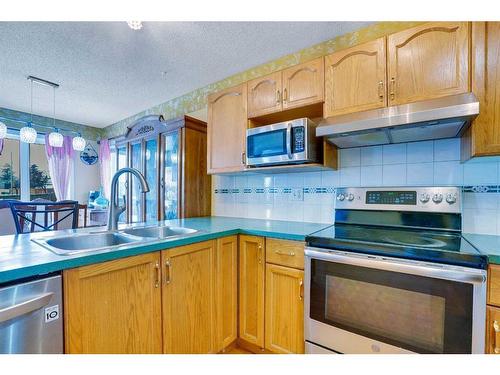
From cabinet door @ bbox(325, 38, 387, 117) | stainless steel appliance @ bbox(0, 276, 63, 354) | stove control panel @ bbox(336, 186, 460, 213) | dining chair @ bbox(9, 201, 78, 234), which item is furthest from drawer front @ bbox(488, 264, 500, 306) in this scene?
dining chair @ bbox(9, 201, 78, 234)

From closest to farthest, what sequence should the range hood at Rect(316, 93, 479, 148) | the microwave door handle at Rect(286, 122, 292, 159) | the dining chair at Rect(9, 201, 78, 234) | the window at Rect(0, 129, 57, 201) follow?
the range hood at Rect(316, 93, 479, 148), the microwave door handle at Rect(286, 122, 292, 159), the dining chair at Rect(9, 201, 78, 234), the window at Rect(0, 129, 57, 201)

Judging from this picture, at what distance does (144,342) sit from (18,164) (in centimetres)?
428

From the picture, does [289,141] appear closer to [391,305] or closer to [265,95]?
[265,95]

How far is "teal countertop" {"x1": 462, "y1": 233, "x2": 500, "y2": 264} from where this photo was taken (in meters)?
0.94

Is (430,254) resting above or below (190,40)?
below

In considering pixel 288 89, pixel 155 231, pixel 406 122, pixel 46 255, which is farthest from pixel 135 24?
pixel 406 122

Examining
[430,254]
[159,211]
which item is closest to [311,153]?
[430,254]

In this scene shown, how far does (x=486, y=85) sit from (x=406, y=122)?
14.6 inches

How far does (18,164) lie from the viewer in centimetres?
383

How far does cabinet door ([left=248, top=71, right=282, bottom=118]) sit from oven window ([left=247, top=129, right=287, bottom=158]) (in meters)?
0.21

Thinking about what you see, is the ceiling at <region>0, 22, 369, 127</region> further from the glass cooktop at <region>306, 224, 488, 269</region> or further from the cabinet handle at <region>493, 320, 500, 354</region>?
the cabinet handle at <region>493, 320, 500, 354</region>

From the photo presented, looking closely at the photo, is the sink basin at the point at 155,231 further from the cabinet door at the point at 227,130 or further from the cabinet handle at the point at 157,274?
the cabinet door at the point at 227,130

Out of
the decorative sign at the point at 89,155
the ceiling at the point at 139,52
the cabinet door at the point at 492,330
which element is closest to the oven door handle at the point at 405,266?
the cabinet door at the point at 492,330
